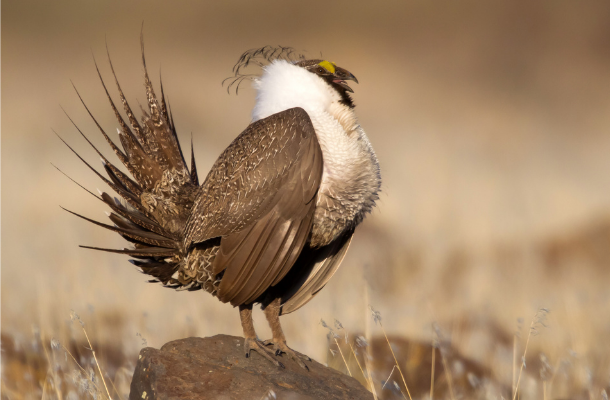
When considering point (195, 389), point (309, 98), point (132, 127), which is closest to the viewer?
point (195, 389)

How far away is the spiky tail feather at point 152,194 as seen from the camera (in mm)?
2893

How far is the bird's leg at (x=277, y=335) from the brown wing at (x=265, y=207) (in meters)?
0.34

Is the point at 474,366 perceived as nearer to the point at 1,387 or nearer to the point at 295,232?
the point at 295,232

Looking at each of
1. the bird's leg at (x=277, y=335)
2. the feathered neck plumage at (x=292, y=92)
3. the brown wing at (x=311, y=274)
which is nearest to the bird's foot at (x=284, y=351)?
the bird's leg at (x=277, y=335)

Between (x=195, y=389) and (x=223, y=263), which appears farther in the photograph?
(x=223, y=263)

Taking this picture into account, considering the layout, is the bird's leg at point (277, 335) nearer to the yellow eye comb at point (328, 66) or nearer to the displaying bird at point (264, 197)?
the displaying bird at point (264, 197)

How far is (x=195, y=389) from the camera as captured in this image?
2.36m

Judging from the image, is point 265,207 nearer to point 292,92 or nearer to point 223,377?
point 292,92

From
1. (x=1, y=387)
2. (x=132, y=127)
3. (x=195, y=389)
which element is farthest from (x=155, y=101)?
(x=1, y=387)

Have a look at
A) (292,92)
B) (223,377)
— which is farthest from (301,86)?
(223,377)

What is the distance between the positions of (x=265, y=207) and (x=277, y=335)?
721mm

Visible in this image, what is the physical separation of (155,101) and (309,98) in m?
0.88

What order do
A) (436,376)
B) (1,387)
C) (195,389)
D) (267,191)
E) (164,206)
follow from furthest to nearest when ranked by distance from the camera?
(436,376) < (1,387) < (164,206) < (267,191) < (195,389)

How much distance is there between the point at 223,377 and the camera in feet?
8.11
